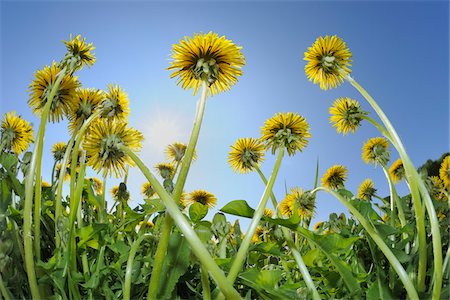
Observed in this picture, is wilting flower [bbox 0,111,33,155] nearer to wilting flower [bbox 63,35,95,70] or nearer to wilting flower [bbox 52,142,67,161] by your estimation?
wilting flower [bbox 52,142,67,161]

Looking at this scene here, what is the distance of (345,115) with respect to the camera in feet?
6.63

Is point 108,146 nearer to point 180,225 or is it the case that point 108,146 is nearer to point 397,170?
point 180,225

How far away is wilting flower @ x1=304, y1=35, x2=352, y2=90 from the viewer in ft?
5.97

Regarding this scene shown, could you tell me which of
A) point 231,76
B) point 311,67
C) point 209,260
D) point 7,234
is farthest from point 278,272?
point 311,67

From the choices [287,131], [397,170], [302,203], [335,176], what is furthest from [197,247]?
[397,170]

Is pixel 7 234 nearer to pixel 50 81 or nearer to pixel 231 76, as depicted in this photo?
pixel 50 81

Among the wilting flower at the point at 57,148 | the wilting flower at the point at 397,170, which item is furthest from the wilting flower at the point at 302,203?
the wilting flower at the point at 57,148

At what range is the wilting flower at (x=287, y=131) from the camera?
160cm

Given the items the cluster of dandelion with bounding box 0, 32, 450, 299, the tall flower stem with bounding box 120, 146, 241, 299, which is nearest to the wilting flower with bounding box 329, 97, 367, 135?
the cluster of dandelion with bounding box 0, 32, 450, 299

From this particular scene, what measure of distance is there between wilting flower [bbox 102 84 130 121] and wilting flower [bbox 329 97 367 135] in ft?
3.46

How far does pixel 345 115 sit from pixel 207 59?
1056 mm

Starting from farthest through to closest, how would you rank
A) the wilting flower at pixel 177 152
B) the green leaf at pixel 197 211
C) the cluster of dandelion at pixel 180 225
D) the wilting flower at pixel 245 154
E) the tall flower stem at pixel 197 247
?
the wilting flower at pixel 177 152, the wilting flower at pixel 245 154, the green leaf at pixel 197 211, the cluster of dandelion at pixel 180 225, the tall flower stem at pixel 197 247

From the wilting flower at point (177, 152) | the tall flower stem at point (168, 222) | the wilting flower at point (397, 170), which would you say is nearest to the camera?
the tall flower stem at point (168, 222)

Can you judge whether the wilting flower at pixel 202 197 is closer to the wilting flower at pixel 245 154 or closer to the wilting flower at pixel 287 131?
the wilting flower at pixel 245 154
